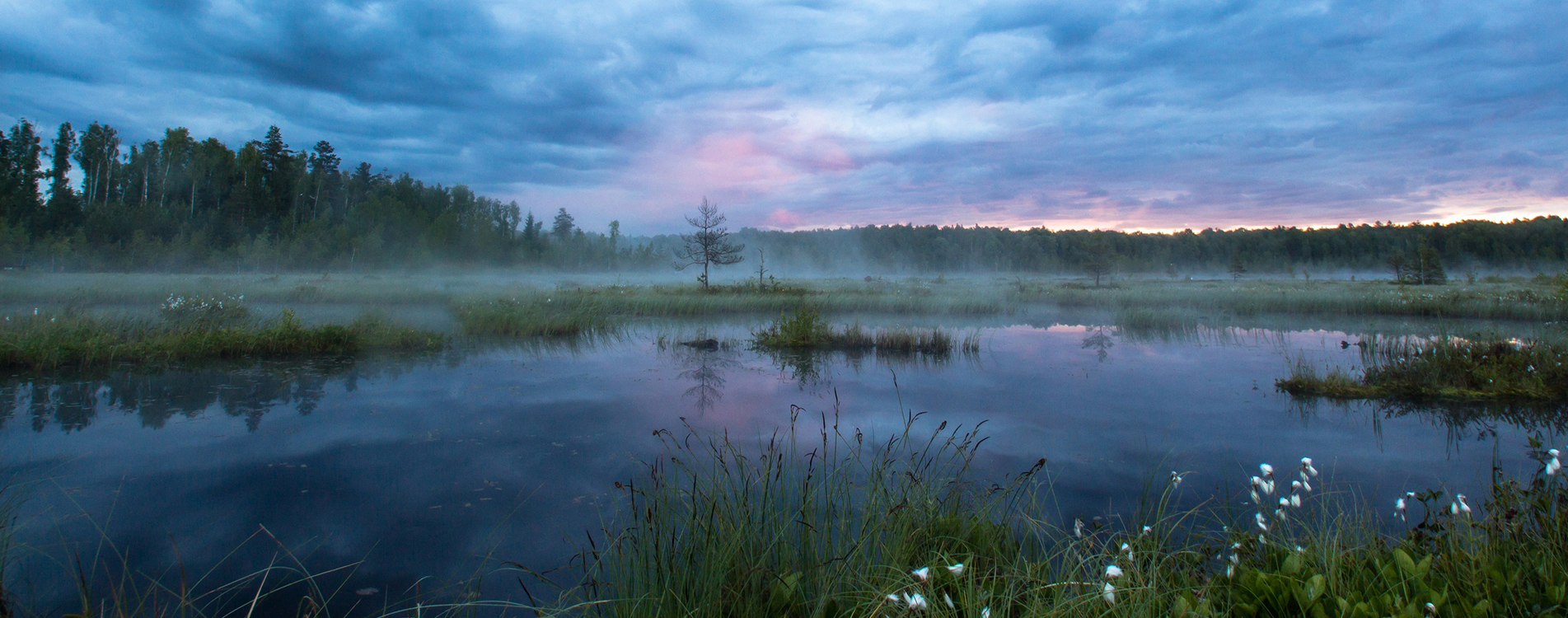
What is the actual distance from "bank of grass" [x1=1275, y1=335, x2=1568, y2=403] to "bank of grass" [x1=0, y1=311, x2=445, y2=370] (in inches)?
554

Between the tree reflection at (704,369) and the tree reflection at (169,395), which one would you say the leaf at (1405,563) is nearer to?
the tree reflection at (704,369)

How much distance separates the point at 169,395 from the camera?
763cm

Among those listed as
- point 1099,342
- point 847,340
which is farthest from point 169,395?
point 1099,342

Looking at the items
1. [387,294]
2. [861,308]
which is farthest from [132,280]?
[861,308]

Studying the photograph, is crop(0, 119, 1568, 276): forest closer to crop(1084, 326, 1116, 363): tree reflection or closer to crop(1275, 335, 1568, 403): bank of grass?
crop(1084, 326, 1116, 363): tree reflection

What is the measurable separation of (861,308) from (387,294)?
1649 cm

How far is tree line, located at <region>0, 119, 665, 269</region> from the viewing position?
34094mm

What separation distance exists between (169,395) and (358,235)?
46.4 m

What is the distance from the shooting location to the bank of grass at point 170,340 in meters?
8.87

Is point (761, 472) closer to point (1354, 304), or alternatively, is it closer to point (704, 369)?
point (704, 369)

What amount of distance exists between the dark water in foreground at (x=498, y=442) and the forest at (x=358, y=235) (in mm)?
32395

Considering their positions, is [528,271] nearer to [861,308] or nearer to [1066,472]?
[861,308]

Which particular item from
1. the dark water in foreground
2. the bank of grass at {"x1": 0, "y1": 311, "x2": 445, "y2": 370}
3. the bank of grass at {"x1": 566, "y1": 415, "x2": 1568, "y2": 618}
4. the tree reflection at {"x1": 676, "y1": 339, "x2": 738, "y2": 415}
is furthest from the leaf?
the bank of grass at {"x1": 0, "y1": 311, "x2": 445, "y2": 370}

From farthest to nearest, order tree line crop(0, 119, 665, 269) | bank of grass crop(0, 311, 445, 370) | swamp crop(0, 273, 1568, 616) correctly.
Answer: tree line crop(0, 119, 665, 269)
bank of grass crop(0, 311, 445, 370)
swamp crop(0, 273, 1568, 616)
